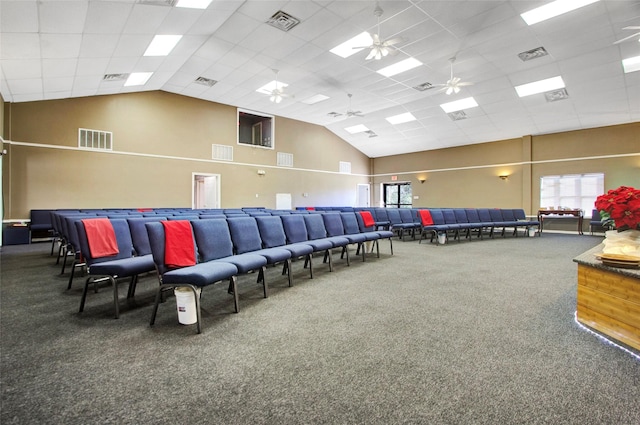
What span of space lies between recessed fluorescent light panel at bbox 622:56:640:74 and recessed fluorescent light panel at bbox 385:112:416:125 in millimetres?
5643

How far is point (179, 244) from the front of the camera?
9.27 feet

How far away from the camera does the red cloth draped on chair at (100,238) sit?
308 cm

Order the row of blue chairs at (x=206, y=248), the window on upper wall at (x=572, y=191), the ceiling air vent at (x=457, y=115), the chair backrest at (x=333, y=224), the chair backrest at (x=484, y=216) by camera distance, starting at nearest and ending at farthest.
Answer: the row of blue chairs at (x=206, y=248)
the chair backrest at (x=333, y=224)
the chair backrest at (x=484, y=216)
the window on upper wall at (x=572, y=191)
the ceiling air vent at (x=457, y=115)

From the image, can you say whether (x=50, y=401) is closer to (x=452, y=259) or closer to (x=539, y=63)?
(x=452, y=259)

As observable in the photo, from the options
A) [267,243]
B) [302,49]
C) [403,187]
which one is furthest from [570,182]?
[267,243]

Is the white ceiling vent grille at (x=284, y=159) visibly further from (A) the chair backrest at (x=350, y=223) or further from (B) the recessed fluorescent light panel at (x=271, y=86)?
(A) the chair backrest at (x=350, y=223)

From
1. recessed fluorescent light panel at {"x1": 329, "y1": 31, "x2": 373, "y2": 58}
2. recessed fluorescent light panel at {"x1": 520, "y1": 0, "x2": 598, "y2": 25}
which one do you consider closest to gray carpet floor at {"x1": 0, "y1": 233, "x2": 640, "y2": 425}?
recessed fluorescent light panel at {"x1": 520, "y1": 0, "x2": 598, "y2": 25}

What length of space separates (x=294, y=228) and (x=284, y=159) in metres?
8.69

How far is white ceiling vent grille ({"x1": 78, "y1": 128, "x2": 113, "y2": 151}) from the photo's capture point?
8.55m

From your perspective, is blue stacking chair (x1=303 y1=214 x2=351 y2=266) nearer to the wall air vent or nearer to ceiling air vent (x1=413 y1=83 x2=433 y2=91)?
the wall air vent

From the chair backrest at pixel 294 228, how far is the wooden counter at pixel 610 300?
3.18 metres

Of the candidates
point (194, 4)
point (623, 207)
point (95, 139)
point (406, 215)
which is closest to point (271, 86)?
point (194, 4)

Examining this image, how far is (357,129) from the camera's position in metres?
13.6

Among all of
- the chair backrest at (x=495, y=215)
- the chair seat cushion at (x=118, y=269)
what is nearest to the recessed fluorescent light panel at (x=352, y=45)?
the chair seat cushion at (x=118, y=269)
